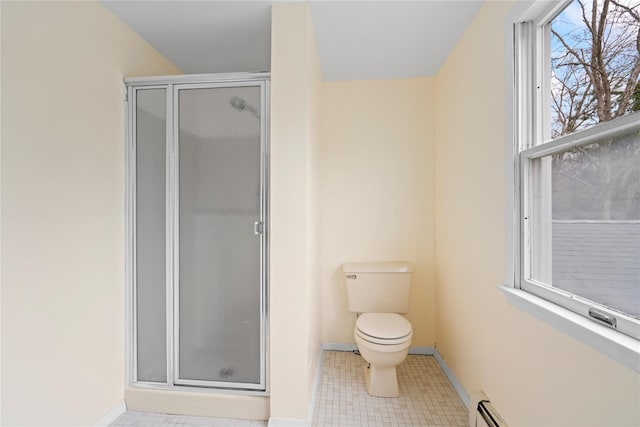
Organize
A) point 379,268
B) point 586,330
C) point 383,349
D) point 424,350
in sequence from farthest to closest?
point 424,350 → point 379,268 → point 383,349 → point 586,330

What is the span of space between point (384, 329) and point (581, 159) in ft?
4.40

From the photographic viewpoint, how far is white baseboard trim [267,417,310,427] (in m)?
1.52

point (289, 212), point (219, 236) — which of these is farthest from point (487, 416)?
point (219, 236)

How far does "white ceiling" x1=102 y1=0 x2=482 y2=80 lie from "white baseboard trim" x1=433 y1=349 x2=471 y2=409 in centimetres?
228

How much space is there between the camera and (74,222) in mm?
1400

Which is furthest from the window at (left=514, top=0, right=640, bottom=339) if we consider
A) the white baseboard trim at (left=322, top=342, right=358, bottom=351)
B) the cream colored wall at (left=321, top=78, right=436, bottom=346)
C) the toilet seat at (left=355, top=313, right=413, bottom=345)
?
the white baseboard trim at (left=322, top=342, right=358, bottom=351)

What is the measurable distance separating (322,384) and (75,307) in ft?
5.03

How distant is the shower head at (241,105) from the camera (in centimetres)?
168

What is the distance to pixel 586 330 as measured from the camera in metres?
0.85

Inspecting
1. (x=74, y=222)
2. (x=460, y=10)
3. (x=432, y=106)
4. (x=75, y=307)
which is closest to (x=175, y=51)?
(x=74, y=222)

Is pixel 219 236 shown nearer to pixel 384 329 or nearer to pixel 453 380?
pixel 384 329

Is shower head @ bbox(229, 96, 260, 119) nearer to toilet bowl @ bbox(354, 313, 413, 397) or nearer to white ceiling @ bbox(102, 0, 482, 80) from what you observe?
white ceiling @ bbox(102, 0, 482, 80)

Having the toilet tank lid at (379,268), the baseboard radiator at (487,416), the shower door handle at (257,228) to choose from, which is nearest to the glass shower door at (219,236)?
the shower door handle at (257,228)

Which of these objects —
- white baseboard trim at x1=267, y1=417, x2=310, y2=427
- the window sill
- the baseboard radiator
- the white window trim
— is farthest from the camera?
white baseboard trim at x1=267, y1=417, x2=310, y2=427
